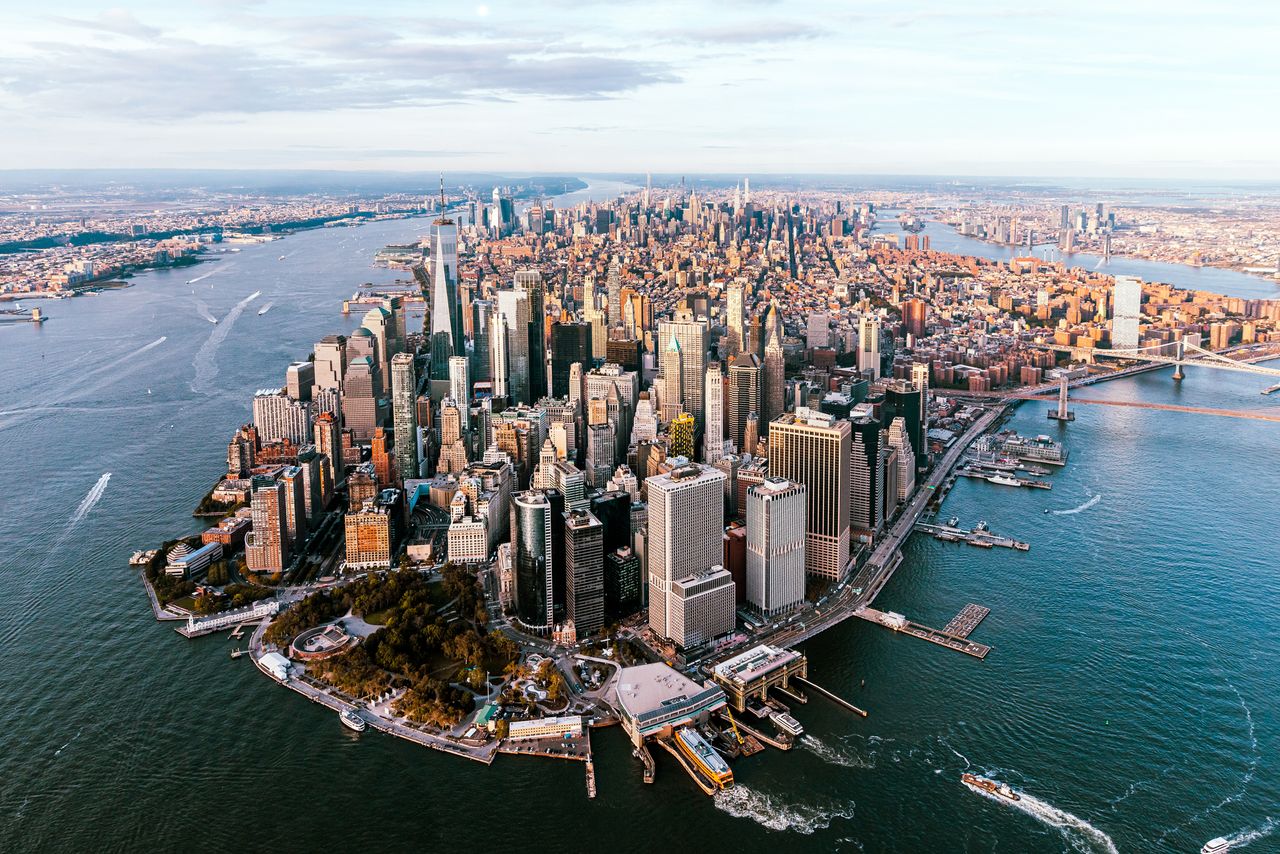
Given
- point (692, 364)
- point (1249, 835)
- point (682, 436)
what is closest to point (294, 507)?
point (682, 436)

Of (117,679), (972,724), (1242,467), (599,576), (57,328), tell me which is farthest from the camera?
(57,328)

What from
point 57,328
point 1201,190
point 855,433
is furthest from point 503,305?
point 1201,190

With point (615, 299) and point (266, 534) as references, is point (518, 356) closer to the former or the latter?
point (615, 299)

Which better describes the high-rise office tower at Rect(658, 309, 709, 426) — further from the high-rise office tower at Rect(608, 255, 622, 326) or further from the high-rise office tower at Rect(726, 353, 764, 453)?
the high-rise office tower at Rect(608, 255, 622, 326)

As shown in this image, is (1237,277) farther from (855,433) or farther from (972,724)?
(972,724)

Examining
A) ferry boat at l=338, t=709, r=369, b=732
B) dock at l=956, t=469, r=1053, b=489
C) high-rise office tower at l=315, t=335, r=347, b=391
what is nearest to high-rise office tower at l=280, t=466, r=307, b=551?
ferry boat at l=338, t=709, r=369, b=732
